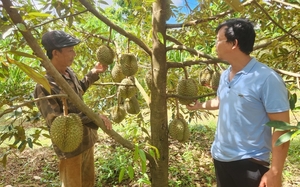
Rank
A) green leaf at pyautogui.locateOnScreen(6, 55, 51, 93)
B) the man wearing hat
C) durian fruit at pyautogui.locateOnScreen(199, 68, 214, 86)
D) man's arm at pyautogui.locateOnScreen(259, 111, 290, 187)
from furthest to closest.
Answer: durian fruit at pyautogui.locateOnScreen(199, 68, 214, 86), the man wearing hat, man's arm at pyautogui.locateOnScreen(259, 111, 290, 187), green leaf at pyautogui.locateOnScreen(6, 55, 51, 93)

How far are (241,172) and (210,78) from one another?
0.79 m

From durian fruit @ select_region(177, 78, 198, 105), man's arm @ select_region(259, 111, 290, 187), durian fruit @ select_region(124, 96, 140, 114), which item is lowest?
man's arm @ select_region(259, 111, 290, 187)

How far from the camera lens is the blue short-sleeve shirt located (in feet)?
3.68

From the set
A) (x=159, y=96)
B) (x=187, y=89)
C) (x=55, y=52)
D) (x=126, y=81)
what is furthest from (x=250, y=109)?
(x=55, y=52)

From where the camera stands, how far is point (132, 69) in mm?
1803

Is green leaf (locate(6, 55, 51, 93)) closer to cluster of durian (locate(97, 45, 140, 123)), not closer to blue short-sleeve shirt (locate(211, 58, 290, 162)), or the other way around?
blue short-sleeve shirt (locate(211, 58, 290, 162))

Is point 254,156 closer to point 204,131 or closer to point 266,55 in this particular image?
point 266,55

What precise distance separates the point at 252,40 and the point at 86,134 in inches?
44.7

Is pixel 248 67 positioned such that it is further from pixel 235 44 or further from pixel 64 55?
pixel 64 55

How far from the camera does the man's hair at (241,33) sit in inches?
48.5

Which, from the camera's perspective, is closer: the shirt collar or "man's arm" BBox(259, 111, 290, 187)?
"man's arm" BBox(259, 111, 290, 187)

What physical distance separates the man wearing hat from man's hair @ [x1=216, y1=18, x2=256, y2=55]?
788 mm

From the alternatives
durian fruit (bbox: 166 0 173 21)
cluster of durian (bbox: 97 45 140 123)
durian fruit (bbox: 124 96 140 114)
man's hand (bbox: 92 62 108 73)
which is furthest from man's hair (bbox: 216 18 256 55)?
durian fruit (bbox: 124 96 140 114)

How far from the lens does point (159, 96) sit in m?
1.75
